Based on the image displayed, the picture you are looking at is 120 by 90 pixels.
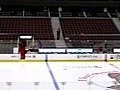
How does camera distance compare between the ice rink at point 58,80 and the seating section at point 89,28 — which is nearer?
the ice rink at point 58,80

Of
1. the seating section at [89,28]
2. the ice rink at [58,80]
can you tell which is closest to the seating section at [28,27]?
the seating section at [89,28]

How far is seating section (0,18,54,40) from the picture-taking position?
17903 millimetres

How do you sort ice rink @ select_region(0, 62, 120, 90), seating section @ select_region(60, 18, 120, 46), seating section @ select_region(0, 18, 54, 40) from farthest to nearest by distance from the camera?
seating section @ select_region(0, 18, 54, 40), seating section @ select_region(60, 18, 120, 46), ice rink @ select_region(0, 62, 120, 90)

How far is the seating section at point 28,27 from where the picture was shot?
17.9m

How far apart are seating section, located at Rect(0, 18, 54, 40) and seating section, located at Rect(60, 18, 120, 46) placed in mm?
1012

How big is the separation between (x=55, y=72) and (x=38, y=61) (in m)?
1.97

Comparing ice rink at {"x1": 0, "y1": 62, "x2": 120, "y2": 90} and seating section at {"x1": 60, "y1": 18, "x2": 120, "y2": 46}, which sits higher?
seating section at {"x1": 60, "y1": 18, "x2": 120, "y2": 46}

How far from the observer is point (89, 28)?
19.2m

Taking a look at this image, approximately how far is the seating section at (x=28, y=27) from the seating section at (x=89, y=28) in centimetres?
101

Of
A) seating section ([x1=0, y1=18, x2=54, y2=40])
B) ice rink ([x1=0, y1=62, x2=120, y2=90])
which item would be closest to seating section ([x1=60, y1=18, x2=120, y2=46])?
seating section ([x1=0, y1=18, x2=54, y2=40])

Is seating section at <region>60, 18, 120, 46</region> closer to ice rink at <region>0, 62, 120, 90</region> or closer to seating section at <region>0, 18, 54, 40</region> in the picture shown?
Result: seating section at <region>0, 18, 54, 40</region>

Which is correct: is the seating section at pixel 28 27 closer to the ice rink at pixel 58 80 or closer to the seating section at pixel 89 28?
the seating section at pixel 89 28

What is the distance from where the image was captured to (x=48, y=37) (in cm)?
1739

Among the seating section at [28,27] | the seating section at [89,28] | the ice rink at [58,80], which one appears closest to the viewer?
the ice rink at [58,80]
